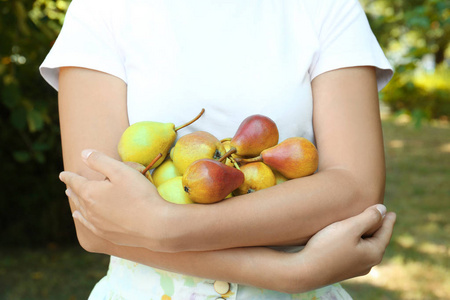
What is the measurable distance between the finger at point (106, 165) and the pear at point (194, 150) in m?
→ 0.13

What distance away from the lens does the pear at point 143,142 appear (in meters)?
1.19

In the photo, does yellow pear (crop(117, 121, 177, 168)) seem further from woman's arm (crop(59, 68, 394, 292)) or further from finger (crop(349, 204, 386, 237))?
finger (crop(349, 204, 386, 237))

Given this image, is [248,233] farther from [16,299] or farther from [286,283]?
[16,299]

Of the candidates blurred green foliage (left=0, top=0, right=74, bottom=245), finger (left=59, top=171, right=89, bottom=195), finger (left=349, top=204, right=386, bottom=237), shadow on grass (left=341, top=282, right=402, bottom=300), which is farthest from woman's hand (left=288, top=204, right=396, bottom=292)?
shadow on grass (left=341, top=282, right=402, bottom=300)

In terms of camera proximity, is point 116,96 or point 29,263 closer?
point 116,96

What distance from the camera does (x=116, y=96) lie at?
1.35m

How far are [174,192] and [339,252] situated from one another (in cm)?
41

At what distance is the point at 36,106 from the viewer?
308 centimetres

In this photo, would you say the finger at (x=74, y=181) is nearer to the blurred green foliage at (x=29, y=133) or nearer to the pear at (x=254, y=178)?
the pear at (x=254, y=178)

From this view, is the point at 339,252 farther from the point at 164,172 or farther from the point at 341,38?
the point at 341,38

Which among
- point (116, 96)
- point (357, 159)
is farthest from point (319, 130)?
point (116, 96)

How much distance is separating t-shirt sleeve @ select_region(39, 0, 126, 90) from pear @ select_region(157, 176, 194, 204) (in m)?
0.37

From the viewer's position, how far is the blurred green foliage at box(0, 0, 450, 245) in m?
3.00

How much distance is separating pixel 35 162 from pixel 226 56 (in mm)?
3765
